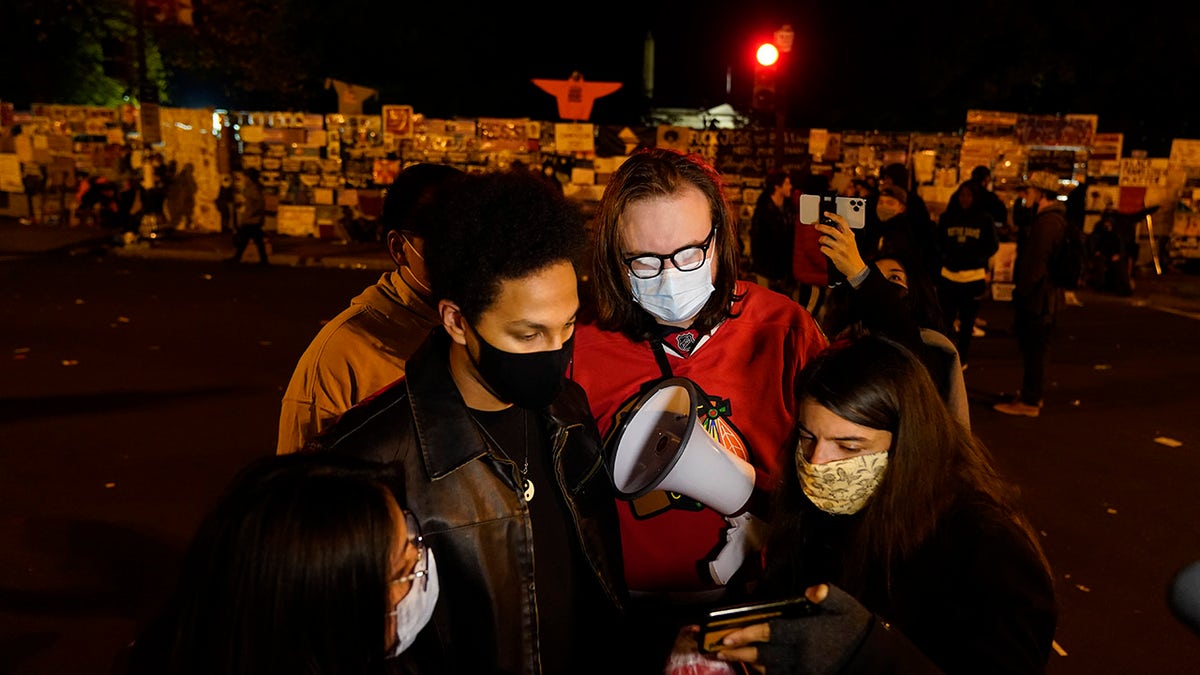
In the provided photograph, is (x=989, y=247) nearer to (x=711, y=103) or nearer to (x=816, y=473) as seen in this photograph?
(x=816, y=473)

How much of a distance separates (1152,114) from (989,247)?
1784 cm

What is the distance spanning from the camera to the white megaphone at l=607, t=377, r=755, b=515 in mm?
2135

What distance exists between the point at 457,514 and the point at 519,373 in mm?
343

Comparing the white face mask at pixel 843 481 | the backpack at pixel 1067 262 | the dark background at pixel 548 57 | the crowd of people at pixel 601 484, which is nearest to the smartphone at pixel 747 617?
the crowd of people at pixel 601 484

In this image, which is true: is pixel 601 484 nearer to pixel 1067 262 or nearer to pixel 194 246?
pixel 1067 262

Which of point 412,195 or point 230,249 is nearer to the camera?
point 412,195

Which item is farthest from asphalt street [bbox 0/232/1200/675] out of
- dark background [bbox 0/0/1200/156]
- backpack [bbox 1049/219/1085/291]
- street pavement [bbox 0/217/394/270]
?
dark background [bbox 0/0/1200/156]

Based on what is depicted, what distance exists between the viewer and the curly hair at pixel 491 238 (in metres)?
1.99

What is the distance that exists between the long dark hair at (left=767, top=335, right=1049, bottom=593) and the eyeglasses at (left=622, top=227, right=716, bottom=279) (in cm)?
63

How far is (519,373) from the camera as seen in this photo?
2.04m

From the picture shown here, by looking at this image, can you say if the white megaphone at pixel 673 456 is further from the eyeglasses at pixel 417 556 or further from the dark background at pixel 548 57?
the dark background at pixel 548 57

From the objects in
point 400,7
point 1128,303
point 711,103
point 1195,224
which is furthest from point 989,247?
point 711,103

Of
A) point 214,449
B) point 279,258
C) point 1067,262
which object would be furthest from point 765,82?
point 214,449

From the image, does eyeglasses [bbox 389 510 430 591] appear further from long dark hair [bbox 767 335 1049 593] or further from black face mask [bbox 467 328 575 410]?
long dark hair [bbox 767 335 1049 593]
